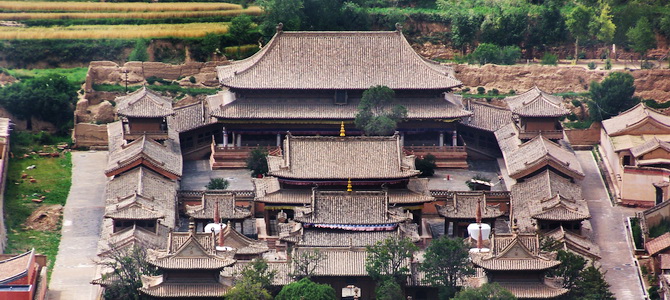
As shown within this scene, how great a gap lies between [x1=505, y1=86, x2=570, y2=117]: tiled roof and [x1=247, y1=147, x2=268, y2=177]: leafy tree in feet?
54.5

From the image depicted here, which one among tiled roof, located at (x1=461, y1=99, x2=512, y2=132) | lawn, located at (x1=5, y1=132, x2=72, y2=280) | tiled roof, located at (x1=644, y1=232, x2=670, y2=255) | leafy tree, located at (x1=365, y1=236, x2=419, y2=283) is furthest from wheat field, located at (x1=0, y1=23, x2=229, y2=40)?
leafy tree, located at (x1=365, y1=236, x2=419, y2=283)

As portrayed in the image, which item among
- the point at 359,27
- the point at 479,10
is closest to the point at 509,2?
the point at 479,10

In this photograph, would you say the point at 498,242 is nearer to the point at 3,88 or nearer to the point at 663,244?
the point at 663,244

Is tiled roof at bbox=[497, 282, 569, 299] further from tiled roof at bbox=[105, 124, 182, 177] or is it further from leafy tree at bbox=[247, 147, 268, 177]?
leafy tree at bbox=[247, 147, 268, 177]

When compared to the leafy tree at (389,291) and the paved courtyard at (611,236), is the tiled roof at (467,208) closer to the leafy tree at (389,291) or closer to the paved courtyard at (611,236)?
the paved courtyard at (611,236)

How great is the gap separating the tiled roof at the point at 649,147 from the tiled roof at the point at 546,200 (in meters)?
5.04

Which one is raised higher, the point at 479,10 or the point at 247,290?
the point at 479,10

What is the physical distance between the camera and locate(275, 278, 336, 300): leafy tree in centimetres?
8794

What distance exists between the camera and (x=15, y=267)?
89750 millimetres

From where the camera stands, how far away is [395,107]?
115938 millimetres

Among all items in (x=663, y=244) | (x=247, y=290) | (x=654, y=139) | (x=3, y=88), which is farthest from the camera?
(x=3, y=88)

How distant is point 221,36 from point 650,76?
3211 centimetres

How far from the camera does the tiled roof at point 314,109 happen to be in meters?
118

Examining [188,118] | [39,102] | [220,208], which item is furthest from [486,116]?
[39,102]
